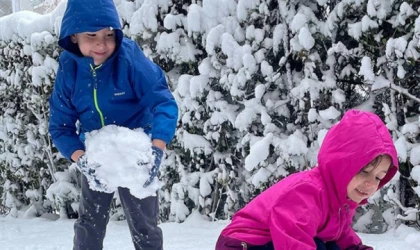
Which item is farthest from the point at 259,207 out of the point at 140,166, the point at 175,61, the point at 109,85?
the point at 175,61

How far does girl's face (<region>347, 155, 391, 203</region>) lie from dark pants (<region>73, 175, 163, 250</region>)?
98 centimetres

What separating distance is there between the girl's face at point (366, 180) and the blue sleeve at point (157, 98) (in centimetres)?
81

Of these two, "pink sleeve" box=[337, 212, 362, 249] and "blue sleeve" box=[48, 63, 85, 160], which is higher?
"blue sleeve" box=[48, 63, 85, 160]

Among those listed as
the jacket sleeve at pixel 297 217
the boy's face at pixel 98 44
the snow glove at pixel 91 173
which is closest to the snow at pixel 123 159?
the snow glove at pixel 91 173

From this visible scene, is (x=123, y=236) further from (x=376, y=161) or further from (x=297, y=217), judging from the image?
(x=376, y=161)

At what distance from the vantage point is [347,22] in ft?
10.5

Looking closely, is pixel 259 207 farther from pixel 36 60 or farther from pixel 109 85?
pixel 36 60

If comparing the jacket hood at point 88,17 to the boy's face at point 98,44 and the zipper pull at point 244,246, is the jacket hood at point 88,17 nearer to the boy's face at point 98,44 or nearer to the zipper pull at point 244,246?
the boy's face at point 98,44

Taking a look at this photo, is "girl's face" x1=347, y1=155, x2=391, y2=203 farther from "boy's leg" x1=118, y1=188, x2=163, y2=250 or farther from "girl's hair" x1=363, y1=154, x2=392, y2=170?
"boy's leg" x1=118, y1=188, x2=163, y2=250

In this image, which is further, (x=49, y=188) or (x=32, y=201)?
(x=32, y=201)

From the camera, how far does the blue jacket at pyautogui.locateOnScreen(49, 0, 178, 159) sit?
2296mm

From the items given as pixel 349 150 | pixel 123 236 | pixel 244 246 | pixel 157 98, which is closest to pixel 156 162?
pixel 157 98

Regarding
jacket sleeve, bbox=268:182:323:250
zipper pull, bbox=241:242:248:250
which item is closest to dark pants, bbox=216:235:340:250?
zipper pull, bbox=241:242:248:250

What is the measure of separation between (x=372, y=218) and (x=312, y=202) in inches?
64.4
